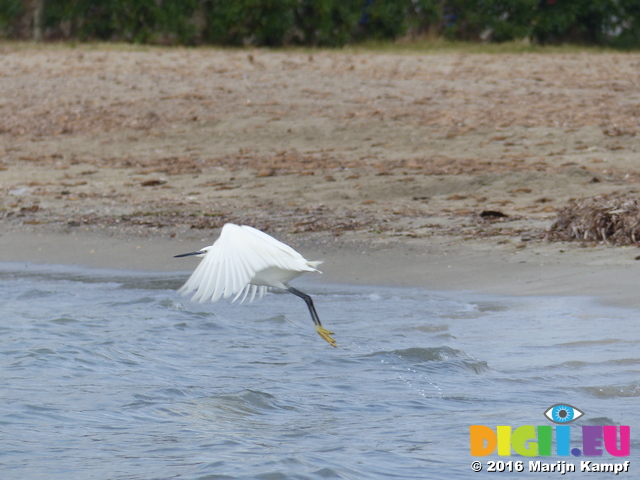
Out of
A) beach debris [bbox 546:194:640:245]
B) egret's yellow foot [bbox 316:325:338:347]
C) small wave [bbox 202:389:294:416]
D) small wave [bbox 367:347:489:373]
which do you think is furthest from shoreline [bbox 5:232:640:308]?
small wave [bbox 202:389:294:416]

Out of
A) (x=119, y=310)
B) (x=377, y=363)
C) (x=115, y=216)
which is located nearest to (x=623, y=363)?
(x=377, y=363)

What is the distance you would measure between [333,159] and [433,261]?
11.7ft

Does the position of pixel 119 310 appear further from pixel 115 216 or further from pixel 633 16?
pixel 633 16

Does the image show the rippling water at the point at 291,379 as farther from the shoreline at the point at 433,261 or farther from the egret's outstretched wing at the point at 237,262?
the egret's outstretched wing at the point at 237,262

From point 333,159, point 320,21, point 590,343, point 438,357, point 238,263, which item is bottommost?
point 438,357

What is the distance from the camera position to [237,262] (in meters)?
4.71

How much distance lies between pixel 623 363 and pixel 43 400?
289 cm

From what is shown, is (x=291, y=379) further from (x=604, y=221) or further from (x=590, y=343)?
(x=604, y=221)

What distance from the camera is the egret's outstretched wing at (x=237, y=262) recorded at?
14.9 ft

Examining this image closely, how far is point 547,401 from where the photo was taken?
453cm

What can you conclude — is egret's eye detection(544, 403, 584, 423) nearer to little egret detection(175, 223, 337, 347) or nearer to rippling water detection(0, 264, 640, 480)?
rippling water detection(0, 264, 640, 480)

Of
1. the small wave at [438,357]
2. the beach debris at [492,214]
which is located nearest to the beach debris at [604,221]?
the beach debris at [492,214]

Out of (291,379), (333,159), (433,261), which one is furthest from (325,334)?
(333,159)

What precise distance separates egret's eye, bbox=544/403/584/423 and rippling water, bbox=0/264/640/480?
6 centimetres
